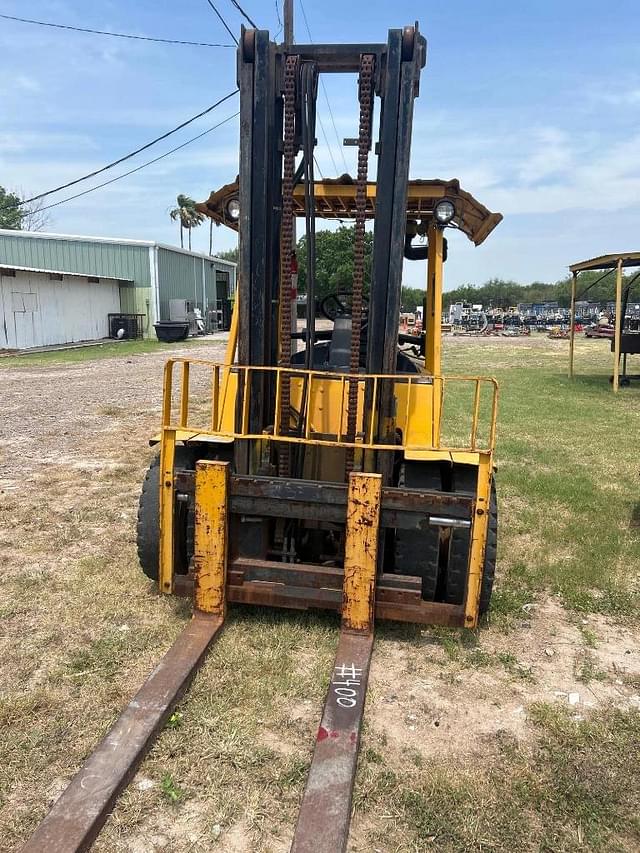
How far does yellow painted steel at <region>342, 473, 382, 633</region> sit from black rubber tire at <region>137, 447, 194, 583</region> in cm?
110

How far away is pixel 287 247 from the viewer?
12.4 feet

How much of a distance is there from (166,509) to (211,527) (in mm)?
338

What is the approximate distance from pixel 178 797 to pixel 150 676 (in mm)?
746

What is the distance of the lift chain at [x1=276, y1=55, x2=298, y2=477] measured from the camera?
354 centimetres

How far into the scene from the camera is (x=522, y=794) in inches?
103

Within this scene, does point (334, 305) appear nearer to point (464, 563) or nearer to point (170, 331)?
point (464, 563)

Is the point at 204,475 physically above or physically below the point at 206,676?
above

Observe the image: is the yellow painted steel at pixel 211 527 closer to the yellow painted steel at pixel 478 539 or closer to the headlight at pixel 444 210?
the yellow painted steel at pixel 478 539

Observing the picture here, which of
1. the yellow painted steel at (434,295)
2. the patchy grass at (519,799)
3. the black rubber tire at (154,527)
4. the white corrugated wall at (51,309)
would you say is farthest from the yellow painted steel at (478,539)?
the white corrugated wall at (51,309)

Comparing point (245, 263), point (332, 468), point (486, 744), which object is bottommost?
point (486, 744)

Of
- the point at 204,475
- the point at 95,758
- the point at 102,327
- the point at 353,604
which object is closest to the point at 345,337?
the point at 204,475

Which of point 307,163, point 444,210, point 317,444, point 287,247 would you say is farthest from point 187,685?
point 444,210

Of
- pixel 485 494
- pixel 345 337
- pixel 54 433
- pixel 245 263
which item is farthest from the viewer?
pixel 54 433

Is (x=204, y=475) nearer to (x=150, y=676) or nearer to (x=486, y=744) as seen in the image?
(x=150, y=676)
